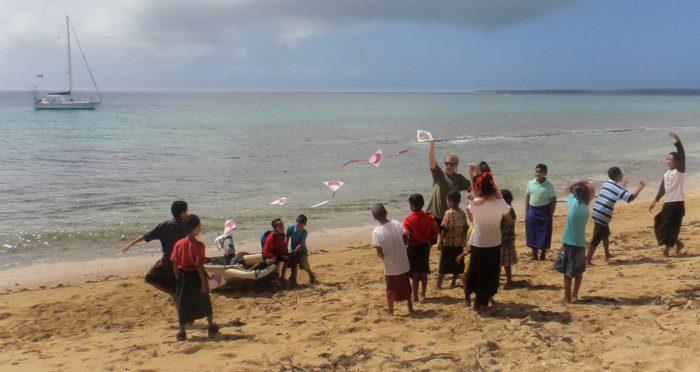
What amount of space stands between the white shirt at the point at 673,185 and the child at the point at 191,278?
6.45 meters

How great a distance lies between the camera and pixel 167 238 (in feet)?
21.1

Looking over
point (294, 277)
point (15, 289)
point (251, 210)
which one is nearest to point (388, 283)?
point (294, 277)

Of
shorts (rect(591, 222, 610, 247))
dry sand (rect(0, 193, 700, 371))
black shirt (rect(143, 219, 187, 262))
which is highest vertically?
black shirt (rect(143, 219, 187, 262))

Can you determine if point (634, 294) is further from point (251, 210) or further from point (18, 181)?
point (18, 181)

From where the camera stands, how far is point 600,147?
3406 cm

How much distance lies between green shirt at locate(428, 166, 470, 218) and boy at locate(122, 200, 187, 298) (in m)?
3.21

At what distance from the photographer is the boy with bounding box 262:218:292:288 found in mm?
7966

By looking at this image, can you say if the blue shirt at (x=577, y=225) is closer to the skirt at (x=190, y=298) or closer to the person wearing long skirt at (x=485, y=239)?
the person wearing long skirt at (x=485, y=239)

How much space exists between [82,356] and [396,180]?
53.5ft

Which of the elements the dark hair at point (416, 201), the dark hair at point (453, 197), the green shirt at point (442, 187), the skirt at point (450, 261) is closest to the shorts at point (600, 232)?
the green shirt at point (442, 187)

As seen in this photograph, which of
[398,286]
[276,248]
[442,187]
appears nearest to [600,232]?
[442,187]

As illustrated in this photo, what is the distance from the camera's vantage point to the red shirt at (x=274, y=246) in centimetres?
Answer: 798

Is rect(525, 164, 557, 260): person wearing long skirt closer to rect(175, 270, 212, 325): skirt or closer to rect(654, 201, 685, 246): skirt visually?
rect(654, 201, 685, 246): skirt

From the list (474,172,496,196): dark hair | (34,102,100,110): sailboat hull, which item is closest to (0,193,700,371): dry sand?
(474,172,496,196): dark hair
